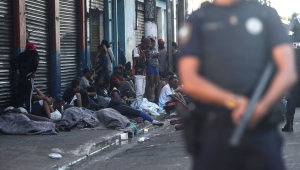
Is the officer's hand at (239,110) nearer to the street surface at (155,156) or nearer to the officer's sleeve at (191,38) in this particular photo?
the officer's sleeve at (191,38)

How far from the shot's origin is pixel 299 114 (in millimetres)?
12078

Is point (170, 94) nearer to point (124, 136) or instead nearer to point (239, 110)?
point (124, 136)

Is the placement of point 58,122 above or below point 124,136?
above

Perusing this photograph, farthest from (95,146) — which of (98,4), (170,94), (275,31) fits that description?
(98,4)

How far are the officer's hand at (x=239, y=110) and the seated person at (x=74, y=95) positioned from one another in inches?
370

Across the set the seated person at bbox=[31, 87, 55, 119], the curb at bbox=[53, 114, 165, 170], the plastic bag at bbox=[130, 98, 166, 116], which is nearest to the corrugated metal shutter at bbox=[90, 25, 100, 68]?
the plastic bag at bbox=[130, 98, 166, 116]

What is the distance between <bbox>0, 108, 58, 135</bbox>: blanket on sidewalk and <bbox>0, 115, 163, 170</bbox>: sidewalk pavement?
0.67 feet

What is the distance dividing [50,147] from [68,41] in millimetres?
7689

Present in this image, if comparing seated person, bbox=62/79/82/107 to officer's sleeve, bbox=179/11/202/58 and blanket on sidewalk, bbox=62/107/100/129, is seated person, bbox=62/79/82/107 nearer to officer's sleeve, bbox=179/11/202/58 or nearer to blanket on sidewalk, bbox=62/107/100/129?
blanket on sidewalk, bbox=62/107/100/129

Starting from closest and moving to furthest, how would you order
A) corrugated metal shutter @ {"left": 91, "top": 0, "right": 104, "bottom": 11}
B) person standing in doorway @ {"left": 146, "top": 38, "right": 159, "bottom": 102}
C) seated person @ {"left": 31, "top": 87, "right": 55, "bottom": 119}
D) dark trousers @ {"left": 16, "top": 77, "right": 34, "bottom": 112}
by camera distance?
seated person @ {"left": 31, "top": 87, "right": 55, "bottom": 119} → dark trousers @ {"left": 16, "top": 77, "right": 34, "bottom": 112} → person standing in doorway @ {"left": 146, "top": 38, "right": 159, "bottom": 102} → corrugated metal shutter @ {"left": 91, "top": 0, "right": 104, "bottom": 11}

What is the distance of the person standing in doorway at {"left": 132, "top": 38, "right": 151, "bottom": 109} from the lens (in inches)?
503

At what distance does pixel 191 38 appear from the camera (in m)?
2.35

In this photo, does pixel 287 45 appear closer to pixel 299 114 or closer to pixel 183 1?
pixel 299 114

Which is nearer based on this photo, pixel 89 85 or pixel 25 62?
pixel 25 62
